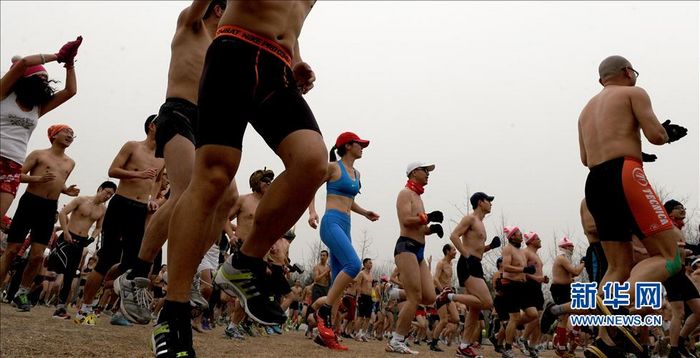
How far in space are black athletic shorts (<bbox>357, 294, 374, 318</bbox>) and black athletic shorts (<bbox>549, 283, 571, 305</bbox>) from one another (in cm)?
724

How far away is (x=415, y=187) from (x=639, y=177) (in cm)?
406

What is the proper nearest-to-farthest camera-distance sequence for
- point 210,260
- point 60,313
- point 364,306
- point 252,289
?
1. point 252,289
2. point 60,313
3. point 210,260
4. point 364,306

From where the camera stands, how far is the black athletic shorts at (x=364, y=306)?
15.9 m

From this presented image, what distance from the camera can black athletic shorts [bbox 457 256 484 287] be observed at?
8.30 m

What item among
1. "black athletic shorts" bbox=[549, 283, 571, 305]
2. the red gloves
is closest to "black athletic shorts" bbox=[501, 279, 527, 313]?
"black athletic shorts" bbox=[549, 283, 571, 305]

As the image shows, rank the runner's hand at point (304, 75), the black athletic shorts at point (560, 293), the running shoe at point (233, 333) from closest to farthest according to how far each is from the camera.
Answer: the runner's hand at point (304, 75) < the running shoe at point (233, 333) < the black athletic shorts at point (560, 293)

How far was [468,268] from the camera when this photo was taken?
27.5 ft

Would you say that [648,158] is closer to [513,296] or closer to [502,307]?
[513,296]

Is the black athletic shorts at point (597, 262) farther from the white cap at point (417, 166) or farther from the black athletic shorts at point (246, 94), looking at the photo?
the black athletic shorts at point (246, 94)

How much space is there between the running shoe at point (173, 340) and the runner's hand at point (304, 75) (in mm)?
1391

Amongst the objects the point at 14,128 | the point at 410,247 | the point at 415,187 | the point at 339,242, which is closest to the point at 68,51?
the point at 14,128

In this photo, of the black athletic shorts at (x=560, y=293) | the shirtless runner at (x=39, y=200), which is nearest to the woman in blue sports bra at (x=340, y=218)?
the shirtless runner at (x=39, y=200)

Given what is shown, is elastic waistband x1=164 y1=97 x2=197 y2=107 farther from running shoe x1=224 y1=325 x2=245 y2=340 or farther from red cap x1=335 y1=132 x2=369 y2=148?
running shoe x1=224 y1=325 x2=245 y2=340

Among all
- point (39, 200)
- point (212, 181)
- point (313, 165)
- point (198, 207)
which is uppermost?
point (39, 200)
